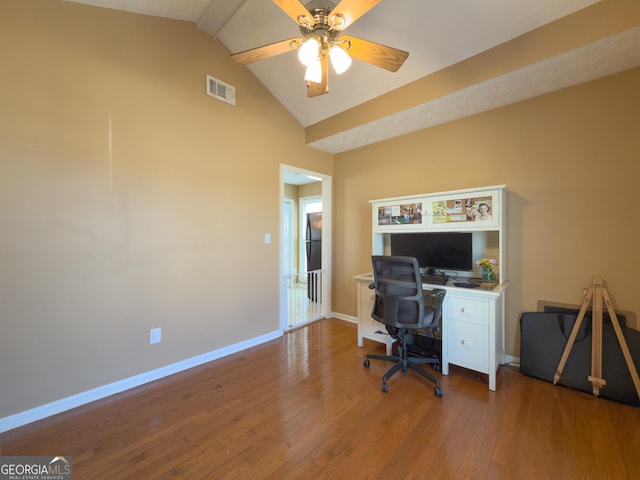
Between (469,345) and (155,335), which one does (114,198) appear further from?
(469,345)

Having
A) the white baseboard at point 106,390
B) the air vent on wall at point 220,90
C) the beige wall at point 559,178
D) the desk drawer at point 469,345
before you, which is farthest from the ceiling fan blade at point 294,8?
the white baseboard at point 106,390

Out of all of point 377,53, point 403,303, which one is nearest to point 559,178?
point 403,303

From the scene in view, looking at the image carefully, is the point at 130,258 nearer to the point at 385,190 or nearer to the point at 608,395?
the point at 385,190

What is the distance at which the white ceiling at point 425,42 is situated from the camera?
5.96 ft

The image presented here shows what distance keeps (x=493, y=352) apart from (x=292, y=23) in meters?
3.23

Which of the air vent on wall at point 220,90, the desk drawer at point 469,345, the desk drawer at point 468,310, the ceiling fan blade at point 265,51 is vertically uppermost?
the air vent on wall at point 220,90

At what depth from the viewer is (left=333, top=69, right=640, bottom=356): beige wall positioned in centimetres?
203

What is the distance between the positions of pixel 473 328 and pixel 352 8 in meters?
2.45

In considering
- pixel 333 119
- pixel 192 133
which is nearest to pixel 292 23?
pixel 333 119

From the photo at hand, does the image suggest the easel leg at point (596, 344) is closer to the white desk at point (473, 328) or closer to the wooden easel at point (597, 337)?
the wooden easel at point (597, 337)

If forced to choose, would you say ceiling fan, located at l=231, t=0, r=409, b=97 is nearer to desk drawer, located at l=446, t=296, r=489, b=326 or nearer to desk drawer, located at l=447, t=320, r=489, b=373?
desk drawer, located at l=446, t=296, r=489, b=326

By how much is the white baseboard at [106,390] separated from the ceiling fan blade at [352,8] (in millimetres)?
2983

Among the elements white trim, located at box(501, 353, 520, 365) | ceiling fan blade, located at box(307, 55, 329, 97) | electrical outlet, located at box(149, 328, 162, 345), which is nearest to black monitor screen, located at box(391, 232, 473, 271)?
white trim, located at box(501, 353, 520, 365)

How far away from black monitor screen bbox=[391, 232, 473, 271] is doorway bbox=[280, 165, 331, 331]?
1311 mm
